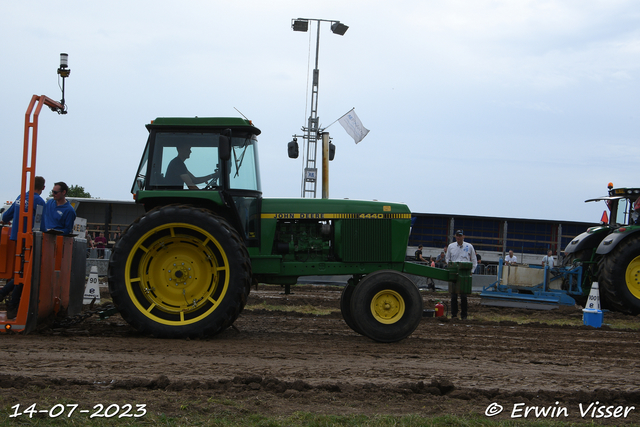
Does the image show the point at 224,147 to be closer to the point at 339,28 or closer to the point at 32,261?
the point at 32,261

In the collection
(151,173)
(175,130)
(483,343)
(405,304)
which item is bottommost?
(483,343)

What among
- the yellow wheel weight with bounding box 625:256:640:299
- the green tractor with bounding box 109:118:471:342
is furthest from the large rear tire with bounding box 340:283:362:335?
the yellow wheel weight with bounding box 625:256:640:299

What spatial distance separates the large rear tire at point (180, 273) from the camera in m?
6.09

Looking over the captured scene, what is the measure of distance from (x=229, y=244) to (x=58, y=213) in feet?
7.61

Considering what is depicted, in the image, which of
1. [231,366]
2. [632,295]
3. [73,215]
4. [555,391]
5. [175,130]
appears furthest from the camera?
[632,295]

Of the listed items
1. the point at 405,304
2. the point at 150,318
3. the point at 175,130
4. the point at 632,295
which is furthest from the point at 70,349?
the point at 632,295

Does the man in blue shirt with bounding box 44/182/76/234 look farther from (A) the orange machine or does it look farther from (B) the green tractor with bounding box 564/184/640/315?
(B) the green tractor with bounding box 564/184/640/315

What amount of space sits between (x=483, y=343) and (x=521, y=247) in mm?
18114

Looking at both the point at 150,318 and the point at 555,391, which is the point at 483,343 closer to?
the point at 555,391

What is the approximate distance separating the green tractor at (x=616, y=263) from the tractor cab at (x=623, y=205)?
0.06 ft

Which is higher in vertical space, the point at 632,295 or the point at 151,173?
the point at 151,173

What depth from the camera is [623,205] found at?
11.6 m

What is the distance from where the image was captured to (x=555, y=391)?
427 cm

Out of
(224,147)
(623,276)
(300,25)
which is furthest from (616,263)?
(300,25)
